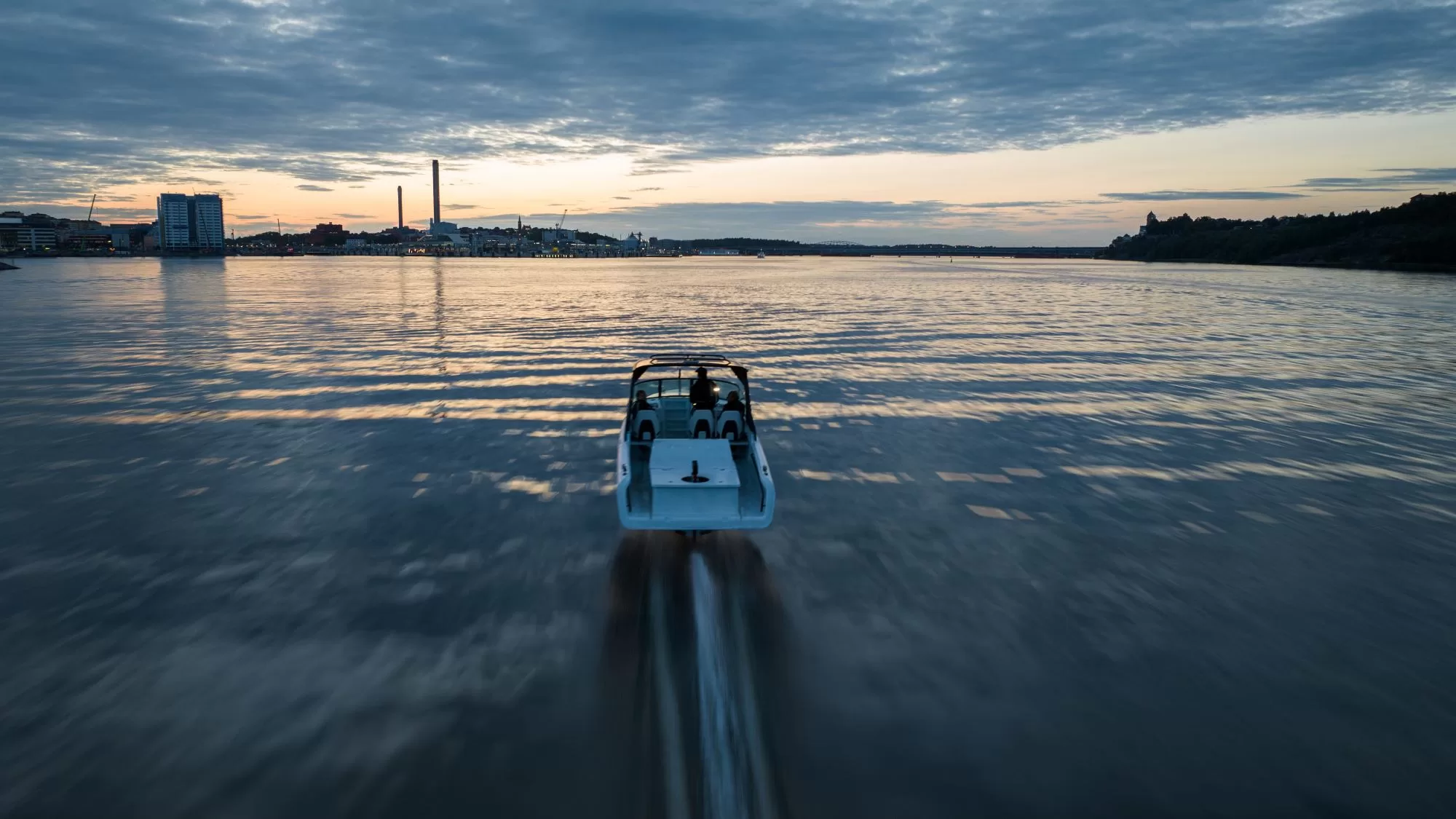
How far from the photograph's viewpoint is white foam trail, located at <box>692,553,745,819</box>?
23.6 ft

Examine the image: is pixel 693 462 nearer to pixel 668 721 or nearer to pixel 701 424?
pixel 701 424

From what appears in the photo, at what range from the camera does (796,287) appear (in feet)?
351

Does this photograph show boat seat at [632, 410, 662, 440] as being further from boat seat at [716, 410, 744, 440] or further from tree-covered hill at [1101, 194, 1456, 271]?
tree-covered hill at [1101, 194, 1456, 271]

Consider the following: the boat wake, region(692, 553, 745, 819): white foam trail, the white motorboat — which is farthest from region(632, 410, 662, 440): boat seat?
region(692, 553, 745, 819): white foam trail

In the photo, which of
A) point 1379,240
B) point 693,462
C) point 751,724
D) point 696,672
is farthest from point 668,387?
point 1379,240

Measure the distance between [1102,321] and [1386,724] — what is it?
55.2 meters

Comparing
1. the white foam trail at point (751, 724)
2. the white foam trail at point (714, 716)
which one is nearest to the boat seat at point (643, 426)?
the white foam trail at point (714, 716)

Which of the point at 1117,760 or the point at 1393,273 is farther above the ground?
the point at 1393,273

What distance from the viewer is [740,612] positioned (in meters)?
11.0

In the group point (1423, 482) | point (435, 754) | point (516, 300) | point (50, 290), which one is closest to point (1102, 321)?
point (1423, 482)

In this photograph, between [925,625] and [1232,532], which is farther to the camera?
[1232,532]

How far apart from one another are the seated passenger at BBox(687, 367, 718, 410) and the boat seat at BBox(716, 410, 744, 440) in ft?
1.73

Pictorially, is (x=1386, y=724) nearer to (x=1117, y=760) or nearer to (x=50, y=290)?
(x=1117, y=760)

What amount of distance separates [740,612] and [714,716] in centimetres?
261
